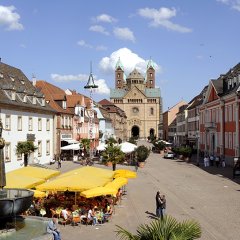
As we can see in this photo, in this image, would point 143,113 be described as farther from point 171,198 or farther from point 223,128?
point 171,198

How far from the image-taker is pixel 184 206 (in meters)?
23.1

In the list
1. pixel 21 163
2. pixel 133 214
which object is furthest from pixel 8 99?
pixel 133 214

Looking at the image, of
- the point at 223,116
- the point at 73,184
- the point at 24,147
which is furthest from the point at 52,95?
the point at 73,184

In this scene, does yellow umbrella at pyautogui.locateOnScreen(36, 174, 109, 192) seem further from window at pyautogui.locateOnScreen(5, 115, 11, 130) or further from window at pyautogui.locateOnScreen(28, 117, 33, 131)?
window at pyautogui.locateOnScreen(28, 117, 33, 131)

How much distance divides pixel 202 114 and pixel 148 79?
386 ft

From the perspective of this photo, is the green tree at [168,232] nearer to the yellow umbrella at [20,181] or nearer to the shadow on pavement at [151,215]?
the yellow umbrella at [20,181]

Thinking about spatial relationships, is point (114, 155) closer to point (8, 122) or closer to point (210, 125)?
point (8, 122)

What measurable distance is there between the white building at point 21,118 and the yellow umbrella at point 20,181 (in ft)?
56.9

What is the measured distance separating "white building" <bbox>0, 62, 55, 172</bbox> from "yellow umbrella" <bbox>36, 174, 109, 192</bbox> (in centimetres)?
1789

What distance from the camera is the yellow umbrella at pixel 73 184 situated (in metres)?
19.2

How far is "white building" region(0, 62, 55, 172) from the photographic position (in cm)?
3884

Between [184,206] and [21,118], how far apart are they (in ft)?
75.3

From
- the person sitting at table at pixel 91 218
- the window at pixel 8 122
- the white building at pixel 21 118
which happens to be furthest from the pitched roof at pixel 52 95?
the person sitting at table at pixel 91 218

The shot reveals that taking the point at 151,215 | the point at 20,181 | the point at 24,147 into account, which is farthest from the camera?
the point at 24,147
